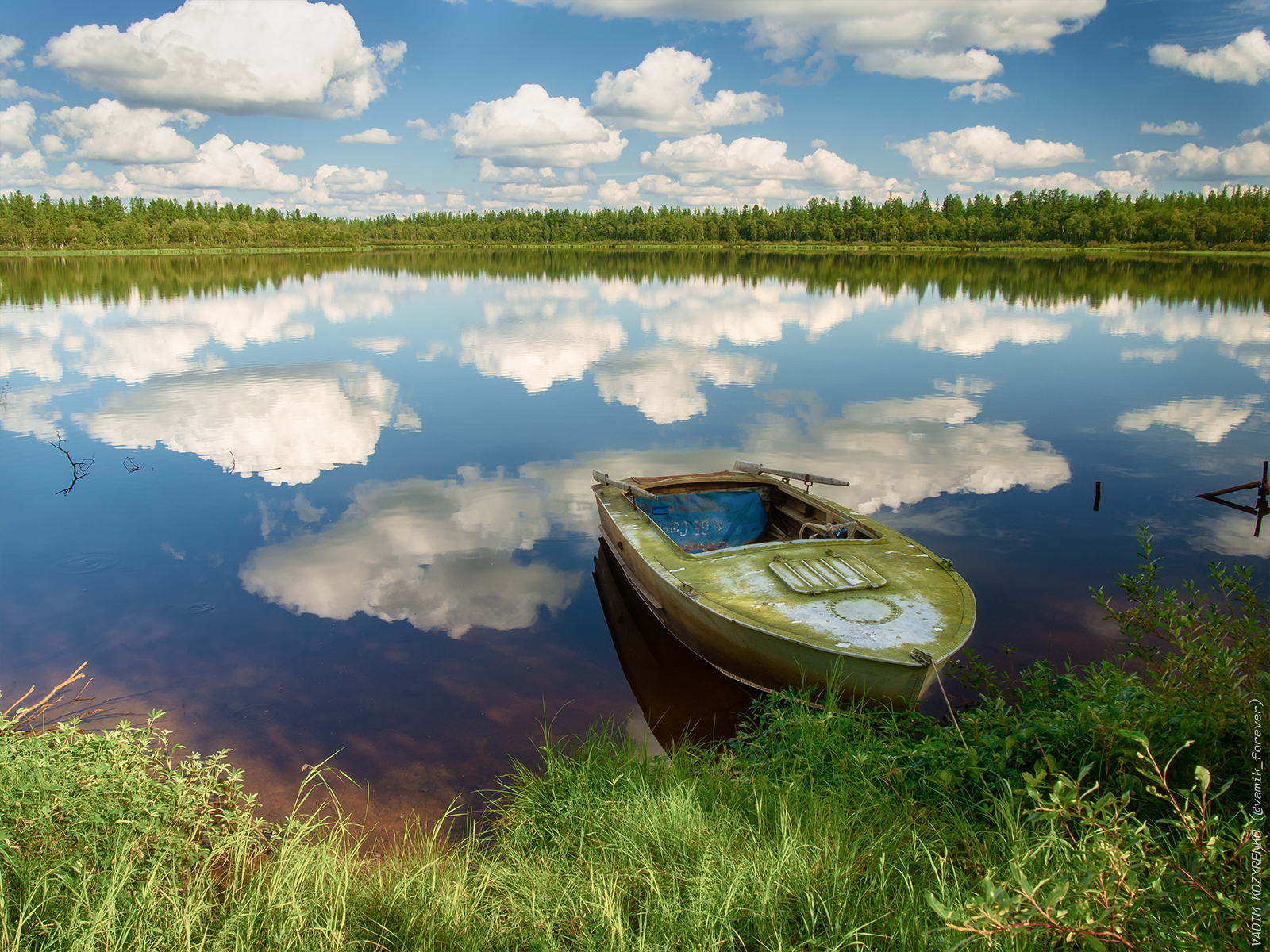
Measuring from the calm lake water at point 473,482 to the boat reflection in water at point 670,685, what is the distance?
114mm

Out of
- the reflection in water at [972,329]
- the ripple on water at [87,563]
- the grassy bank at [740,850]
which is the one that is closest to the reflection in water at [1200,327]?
the reflection in water at [972,329]

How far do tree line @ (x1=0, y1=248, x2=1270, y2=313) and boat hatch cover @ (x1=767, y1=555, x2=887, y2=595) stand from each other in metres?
48.5

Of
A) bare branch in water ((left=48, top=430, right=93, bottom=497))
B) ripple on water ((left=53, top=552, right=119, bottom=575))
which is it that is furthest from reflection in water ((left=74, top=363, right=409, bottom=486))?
ripple on water ((left=53, top=552, right=119, bottom=575))

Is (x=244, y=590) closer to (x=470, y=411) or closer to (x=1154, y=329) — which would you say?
(x=470, y=411)

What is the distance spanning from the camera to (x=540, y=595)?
11.9 metres

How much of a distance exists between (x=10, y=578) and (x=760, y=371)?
23.2 metres

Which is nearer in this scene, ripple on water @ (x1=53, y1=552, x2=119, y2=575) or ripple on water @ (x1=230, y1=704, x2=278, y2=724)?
ripple on water @ (x1=230, y1=704, x2=278, y2=724)

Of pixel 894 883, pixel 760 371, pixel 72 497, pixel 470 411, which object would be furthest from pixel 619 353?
pixel 894 883

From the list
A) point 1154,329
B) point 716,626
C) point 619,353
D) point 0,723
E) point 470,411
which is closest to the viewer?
point 0,723

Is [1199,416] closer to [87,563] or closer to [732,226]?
[87,563]

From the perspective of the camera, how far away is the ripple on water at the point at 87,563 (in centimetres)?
1242

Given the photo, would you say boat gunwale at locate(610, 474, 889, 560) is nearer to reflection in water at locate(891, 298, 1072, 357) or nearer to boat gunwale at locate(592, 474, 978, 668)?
boat gunwale at locate(592, 474, 978, 668)

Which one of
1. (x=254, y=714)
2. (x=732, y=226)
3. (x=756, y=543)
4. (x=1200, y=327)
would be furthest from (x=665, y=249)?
(x=254, y=714)

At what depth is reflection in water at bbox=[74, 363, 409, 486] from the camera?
1842 cm
